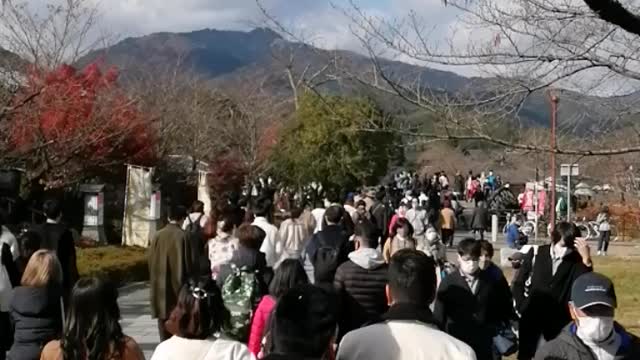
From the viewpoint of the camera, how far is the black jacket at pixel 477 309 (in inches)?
286

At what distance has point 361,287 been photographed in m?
7.33

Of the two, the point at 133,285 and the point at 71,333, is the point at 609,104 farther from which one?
the point at 133,285

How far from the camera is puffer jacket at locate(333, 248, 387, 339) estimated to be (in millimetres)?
7145

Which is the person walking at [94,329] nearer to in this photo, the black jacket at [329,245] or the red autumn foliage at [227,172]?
the black jacket at [329,245]

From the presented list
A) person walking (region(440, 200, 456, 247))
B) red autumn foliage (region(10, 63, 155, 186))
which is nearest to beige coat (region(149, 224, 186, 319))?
red autumn foliage (region(10, 63, 155, 186))

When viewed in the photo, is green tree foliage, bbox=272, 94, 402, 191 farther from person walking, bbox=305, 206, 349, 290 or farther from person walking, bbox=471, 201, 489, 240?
person walking, bbox=305, 206, 349, 290

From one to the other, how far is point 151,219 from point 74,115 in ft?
14.3

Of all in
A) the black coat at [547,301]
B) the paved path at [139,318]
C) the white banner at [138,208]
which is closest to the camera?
the black coat at [547,301]

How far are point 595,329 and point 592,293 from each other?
0.17m

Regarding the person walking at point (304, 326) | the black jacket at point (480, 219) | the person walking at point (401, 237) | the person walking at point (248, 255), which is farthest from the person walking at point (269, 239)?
the black jacket at point (480, 219)

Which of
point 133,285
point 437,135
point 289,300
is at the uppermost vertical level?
point 437,135

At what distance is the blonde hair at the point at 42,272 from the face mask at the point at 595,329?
364 cm

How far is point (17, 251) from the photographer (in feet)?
27.8

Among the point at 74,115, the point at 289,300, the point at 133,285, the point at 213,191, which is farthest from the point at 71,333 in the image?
the point at 213,191
